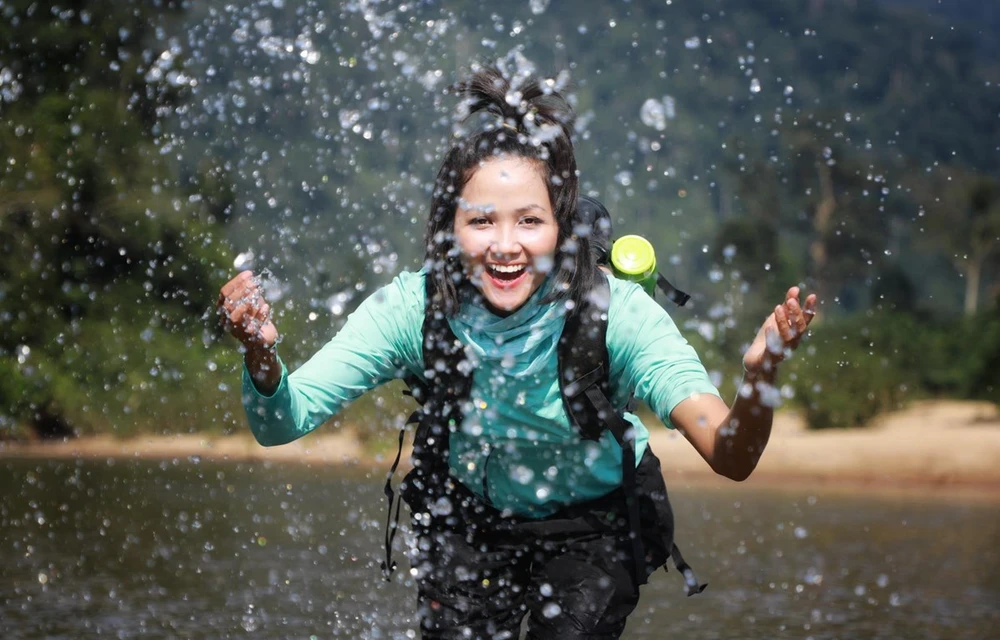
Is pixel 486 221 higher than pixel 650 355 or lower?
higher

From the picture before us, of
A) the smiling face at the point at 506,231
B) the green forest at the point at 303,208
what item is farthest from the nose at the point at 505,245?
the green forest at the point at 303,208

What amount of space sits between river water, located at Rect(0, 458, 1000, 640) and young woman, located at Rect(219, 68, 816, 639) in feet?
6.87

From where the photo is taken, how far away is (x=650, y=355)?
2.86 meters

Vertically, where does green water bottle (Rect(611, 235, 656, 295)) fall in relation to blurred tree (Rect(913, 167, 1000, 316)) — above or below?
above

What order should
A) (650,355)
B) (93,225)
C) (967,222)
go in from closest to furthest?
(650,355)
(93,225)
(967,222)

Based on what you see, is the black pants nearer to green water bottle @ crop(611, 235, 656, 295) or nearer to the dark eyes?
green water bottle @ crop(611, 235, 656, 295)

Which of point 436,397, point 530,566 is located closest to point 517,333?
point 436,397

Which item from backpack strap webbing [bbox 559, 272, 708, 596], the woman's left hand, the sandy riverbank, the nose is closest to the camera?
the woman's left hand

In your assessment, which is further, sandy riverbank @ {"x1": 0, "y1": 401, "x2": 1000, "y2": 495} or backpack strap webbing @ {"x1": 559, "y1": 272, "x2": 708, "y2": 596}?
sandy riverbank @ {"x1": 0, "y1": 401, "x2": 1000, "y2": 495}

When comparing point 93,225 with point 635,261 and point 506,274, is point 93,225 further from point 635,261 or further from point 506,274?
point 506,274

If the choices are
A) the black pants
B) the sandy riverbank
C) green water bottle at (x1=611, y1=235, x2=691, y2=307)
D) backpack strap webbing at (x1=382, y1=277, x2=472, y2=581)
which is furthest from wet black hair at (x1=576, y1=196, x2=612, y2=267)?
the sandy riverbank

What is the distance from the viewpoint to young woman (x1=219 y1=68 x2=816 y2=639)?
297 centimetres

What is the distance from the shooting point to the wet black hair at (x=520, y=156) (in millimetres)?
3066

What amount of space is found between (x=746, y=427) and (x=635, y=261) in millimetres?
780
